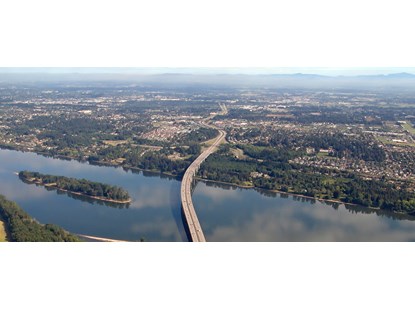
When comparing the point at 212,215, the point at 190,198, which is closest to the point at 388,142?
the point at 212,215

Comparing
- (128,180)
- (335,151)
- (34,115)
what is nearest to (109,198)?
(128,180)

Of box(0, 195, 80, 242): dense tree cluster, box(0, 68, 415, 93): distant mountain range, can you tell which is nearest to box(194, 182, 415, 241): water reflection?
box(0, 195, 80, 242): dense tree cluster

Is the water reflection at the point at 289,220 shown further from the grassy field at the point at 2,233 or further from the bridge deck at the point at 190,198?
the grassy field at the point at 2,233

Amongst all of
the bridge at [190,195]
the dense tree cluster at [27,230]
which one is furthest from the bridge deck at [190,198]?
the dense tree cluster at [27,230]

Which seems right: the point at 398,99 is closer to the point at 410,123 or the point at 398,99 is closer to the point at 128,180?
the point at 410,123

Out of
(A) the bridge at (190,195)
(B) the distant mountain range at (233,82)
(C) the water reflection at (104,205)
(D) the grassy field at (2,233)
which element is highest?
(B) the distant mountain range at (233,82)

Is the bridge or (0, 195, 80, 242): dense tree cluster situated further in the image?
the bridge

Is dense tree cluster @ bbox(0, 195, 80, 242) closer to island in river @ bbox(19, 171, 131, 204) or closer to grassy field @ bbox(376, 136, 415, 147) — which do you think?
island in river @ bbox(19, 171, 131, 204)
